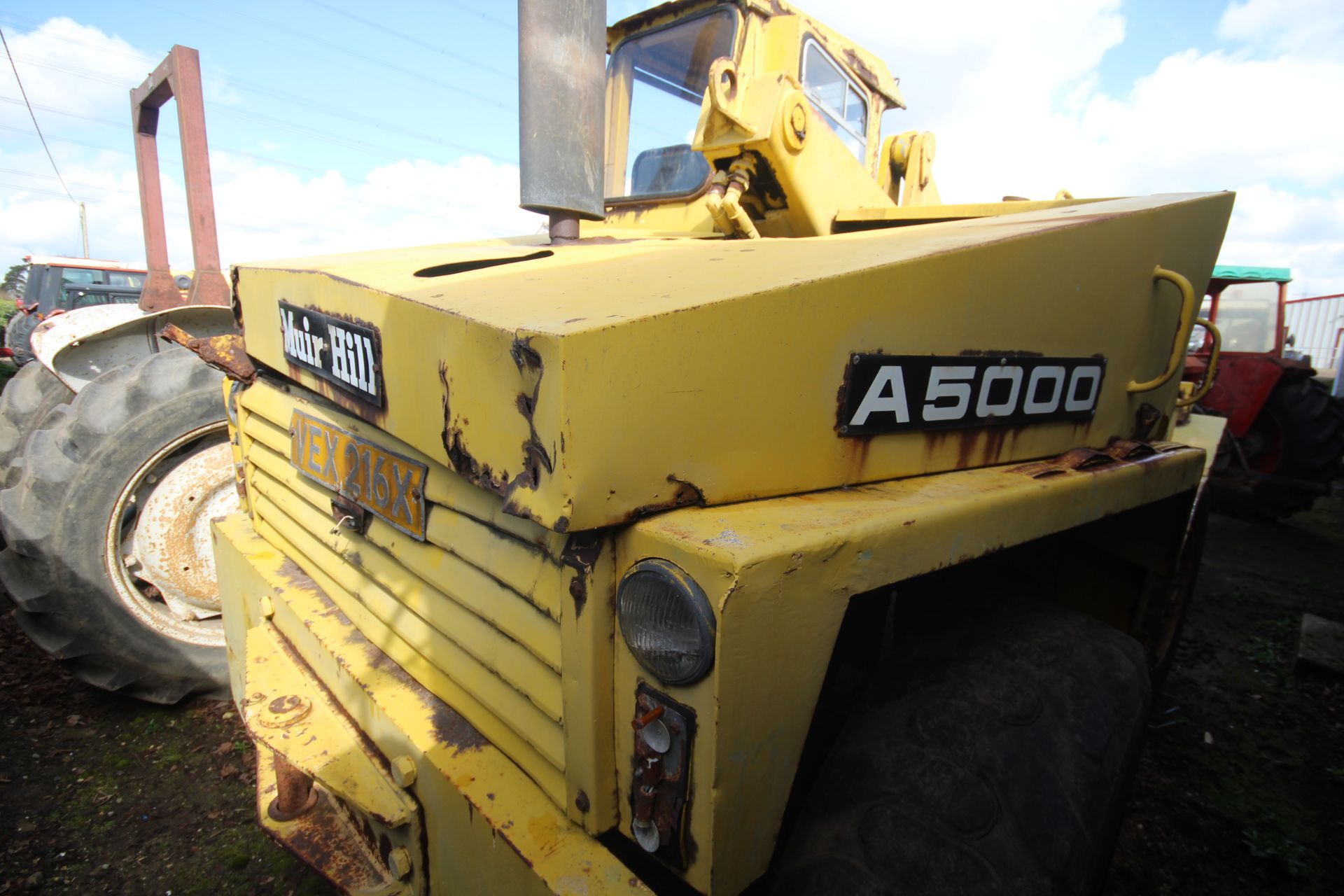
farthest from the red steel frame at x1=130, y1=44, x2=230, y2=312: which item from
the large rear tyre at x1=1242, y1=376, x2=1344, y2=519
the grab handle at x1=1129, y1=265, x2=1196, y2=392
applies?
the large rear tyre at x1=1242, y1=376, x2=1344, y2=519

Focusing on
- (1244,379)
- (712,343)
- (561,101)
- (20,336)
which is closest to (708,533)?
(712,343)

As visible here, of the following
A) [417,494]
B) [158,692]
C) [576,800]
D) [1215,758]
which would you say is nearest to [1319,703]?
[1215,758]

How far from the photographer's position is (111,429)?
2697 millimetres

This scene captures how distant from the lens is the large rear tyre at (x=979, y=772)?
1080 millimetres

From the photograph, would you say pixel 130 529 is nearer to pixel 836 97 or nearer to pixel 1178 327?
pixel 836 97

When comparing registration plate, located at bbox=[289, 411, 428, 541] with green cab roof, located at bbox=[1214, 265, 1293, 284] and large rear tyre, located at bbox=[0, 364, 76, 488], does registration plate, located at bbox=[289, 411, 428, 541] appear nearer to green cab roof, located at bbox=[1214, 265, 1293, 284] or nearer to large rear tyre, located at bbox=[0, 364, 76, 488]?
large rear tyre, located at bbox=[0, 364, 76, 488]

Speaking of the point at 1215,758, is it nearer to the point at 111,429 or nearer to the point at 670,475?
the point at 670,475

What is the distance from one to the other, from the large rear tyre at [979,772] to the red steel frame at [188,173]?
4274 millimetres

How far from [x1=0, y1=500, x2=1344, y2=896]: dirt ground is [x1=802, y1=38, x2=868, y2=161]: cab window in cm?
→ 274

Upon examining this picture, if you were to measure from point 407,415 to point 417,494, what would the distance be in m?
0.20

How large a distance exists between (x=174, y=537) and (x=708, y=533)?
290 centimetres

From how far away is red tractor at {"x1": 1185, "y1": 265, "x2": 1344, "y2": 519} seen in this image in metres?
6.55

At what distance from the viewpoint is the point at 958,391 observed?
4.41 ft

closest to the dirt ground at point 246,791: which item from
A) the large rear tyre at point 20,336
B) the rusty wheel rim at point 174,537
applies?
the rusty wheel rim at point 174,537
